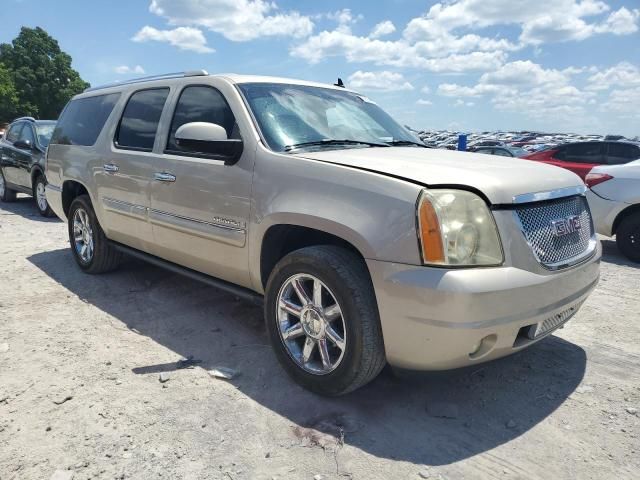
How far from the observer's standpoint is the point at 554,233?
2734mm

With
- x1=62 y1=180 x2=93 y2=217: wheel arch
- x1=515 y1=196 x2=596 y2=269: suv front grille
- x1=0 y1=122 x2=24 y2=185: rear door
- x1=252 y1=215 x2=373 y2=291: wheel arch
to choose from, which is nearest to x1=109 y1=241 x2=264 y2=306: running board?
x1=252 y1=215 x2=373 y2=291: wheel arch

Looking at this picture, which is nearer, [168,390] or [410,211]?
[410,211]

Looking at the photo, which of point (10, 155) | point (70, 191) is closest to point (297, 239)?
point (70, 191)

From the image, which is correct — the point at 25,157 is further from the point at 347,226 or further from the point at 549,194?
the point at 549,194

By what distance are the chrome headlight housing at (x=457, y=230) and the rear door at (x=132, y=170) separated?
8.04ft

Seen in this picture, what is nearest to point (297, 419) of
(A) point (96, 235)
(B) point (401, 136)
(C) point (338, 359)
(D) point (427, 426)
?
(C) point (338, 359)

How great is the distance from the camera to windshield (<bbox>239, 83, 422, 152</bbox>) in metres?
3.35

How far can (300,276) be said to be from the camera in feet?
9.57

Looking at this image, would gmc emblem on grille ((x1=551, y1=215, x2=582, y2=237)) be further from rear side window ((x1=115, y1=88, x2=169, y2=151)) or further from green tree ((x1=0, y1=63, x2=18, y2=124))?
green tree ((x1=0, y1=63, x2=18, y2=124))

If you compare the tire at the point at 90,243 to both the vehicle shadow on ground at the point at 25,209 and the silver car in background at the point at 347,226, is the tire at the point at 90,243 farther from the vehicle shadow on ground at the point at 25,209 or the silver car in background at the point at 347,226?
the vehicle shadow on ground at the point at 25,209

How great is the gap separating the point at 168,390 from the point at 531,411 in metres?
A: 2.07

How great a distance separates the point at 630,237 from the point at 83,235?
6.46 m

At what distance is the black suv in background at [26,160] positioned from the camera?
29.9 feet

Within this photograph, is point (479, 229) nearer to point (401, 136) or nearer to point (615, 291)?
point (401, 136)
